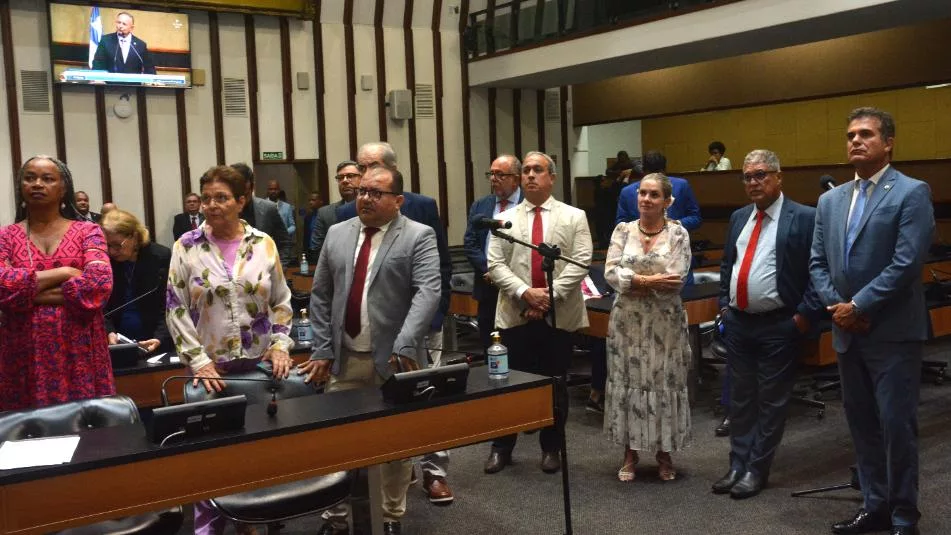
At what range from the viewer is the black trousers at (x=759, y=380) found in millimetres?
4070

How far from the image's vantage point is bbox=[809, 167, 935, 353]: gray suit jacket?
3344 mm

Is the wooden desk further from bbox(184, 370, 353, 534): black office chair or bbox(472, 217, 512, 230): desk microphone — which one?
bbox(472, 217, 512, 230): desk microphone

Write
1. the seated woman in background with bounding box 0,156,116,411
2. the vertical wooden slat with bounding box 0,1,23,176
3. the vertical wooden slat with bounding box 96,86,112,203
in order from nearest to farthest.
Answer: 1. the seated woman in background with bounding box 0,156,116,411
2. the vertical wooden slat with bounding box 0,1,23,176
3. the vertical wooden slat with bounding box 96,86,112,203

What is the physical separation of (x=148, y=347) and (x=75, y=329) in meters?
0.93

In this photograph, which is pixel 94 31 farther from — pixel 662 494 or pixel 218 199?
pixel 662 494

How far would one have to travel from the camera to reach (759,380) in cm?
414

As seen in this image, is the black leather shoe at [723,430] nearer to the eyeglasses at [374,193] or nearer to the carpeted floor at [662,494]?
the carpeted floor at [662,494]

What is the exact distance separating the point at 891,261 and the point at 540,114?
1137 cm

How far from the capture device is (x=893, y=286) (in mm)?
3328

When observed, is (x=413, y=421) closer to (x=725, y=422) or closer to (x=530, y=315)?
(x=530, y=315)

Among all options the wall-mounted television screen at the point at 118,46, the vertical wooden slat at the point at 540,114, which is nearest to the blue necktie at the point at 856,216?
the wall-mounted television screen at the point at 118,46

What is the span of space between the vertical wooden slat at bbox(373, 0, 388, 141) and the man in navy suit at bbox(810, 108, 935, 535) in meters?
9.99

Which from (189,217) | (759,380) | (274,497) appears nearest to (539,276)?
(759,380)

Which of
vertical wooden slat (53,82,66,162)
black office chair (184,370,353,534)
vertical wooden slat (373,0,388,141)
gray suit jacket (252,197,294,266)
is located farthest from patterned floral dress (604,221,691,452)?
vertical wooden slat (373,0,388,141)
